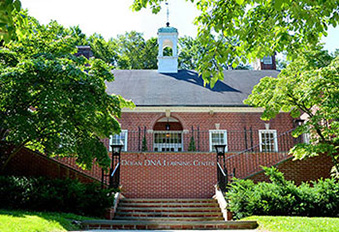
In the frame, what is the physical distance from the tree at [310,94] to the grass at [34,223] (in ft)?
27.5

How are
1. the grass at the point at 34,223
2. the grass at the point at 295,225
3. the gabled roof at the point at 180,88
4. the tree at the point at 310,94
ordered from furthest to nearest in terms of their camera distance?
the gabled roof at the point at 180,88 < the tree at the point at 310,94 < the grass at the point at 295,225 < the grass at the point at 34,223

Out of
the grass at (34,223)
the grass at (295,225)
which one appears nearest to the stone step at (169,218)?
the grass at (295,225)

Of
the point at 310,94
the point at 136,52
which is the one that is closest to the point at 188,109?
the point at 310,94

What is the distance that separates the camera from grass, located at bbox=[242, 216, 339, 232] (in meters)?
7.61

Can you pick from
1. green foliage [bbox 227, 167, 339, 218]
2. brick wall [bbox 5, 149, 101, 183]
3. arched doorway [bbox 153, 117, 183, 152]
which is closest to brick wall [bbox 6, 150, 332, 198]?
brick wall [bbox 5, 149, 101, 183]

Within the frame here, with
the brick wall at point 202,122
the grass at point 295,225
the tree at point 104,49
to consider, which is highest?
the tree at point 104,49

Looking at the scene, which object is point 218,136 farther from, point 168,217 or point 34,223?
point 34,223

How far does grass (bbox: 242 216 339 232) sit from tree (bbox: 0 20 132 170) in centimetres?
526

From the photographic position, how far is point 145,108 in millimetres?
18125

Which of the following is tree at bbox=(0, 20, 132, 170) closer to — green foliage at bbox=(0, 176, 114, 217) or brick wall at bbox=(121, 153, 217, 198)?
green foliage at bbox=(0, 176, 114, 217)

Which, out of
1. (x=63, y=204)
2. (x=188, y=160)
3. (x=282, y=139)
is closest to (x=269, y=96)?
(x=188, y=160)

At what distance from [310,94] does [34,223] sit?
9.40m

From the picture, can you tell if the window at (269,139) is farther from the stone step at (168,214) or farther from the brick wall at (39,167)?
the brick wall at (39,167)

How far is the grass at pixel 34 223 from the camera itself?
23.0ft
